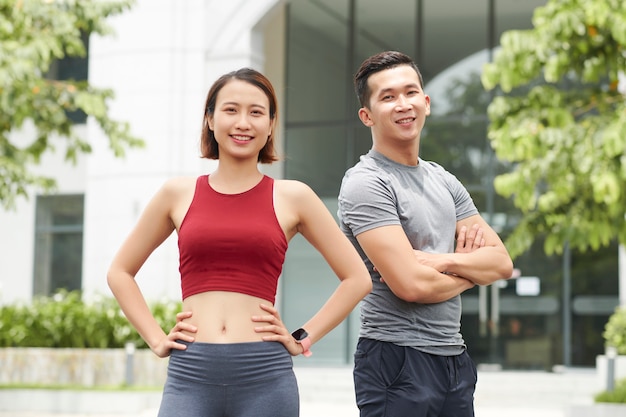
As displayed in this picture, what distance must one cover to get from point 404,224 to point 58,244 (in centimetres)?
2083

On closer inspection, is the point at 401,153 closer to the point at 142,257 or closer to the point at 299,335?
the point at 299,335

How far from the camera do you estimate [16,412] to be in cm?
1424

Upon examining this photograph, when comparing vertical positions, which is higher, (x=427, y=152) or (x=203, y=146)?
(x=427, y=152)

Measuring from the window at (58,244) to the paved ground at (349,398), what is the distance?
20.4 feet

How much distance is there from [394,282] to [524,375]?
15685mm

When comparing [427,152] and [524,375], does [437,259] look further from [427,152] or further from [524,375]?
[427,152]

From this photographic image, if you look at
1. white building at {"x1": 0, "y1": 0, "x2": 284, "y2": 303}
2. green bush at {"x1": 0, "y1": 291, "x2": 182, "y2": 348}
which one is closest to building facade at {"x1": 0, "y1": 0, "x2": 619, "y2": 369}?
white building at {"x1": 0, "y1": 0, "x2": 284, "y2": 303}

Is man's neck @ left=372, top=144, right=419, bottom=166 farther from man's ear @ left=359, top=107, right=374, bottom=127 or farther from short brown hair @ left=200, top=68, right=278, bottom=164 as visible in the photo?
short brown hair @ left=200, top=68, right=278, bottom=164

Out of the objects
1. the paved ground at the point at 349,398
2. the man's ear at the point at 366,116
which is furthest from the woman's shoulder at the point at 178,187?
the paved ground at the point at 349,398

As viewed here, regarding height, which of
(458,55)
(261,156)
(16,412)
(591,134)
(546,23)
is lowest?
(16,412)

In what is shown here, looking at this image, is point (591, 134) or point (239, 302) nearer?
point (239, 302)

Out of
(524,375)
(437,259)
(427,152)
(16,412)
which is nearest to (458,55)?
(427,152)

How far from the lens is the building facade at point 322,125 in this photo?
1988 centimetres

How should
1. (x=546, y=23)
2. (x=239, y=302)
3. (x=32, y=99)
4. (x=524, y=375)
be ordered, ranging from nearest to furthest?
(x=239, y=302) → (x=546, y=23) → (x=32, y=99) → (x=524, y=375)
